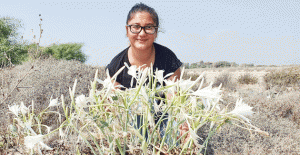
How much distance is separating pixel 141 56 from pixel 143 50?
12 cm

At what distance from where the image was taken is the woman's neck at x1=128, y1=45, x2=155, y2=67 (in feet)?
5.66

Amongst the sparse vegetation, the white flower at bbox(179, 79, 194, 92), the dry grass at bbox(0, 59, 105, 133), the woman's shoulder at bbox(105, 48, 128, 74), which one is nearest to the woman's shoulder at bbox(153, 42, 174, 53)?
the woman's shoulder at bbox(105, 48, 128, 74)

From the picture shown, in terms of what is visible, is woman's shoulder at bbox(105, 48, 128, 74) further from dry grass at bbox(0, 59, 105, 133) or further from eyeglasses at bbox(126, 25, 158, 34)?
dry grass at bbox(0, 59, 105, 133)

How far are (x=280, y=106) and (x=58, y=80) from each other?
3.70 m

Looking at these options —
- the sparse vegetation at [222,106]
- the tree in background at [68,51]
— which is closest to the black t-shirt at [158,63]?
the sparse vegetation at [222,106]

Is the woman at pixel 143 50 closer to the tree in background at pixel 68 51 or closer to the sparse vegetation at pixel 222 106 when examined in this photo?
the sparse vegetation at pixel 222 106

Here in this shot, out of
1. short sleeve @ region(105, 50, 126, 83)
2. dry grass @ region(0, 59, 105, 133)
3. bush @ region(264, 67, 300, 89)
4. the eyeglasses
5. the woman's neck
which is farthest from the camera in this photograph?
bush @ region(264, 67, 300, 89)

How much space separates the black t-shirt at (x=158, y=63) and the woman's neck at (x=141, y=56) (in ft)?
0.12

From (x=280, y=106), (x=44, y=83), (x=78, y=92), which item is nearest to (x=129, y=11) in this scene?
(x=78, y=92)

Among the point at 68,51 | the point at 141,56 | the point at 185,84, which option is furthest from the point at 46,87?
the point at 68,51

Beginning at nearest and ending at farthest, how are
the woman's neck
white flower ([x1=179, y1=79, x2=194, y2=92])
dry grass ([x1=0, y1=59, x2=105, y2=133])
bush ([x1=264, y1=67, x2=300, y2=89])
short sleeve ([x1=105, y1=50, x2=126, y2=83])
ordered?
1. white flower ([x1=179, y1=79, x2=194, y2=92])
2. the woman's neck
3. short sleeve ([x1=105, y1=50, x2=126, y2=83])
4. dry grass ([x1=0, y1=59, x2=105, y2=133])
5. bush ([x1=264, y1=67, x2=300, y2=89])

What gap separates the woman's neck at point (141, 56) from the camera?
1727mm

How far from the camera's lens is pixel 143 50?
164cm

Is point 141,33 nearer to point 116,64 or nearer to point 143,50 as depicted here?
point 143,50
